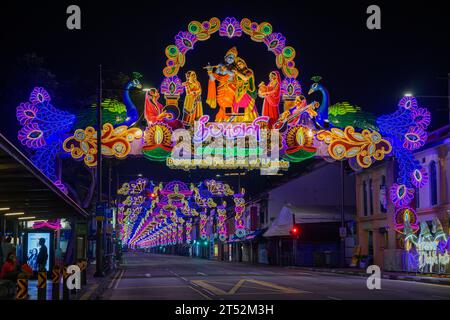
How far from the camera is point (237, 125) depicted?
35438 mm

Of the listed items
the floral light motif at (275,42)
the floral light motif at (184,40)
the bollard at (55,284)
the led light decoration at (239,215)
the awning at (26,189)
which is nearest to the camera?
the awning at (26,189)

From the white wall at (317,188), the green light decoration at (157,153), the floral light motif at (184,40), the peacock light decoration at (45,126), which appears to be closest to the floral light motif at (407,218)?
the green light decoration at (157,153)

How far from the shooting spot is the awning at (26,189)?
643 inches

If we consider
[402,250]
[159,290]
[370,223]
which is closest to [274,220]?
[370,223]

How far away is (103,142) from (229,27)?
8.58 metres

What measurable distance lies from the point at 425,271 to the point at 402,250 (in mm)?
3800

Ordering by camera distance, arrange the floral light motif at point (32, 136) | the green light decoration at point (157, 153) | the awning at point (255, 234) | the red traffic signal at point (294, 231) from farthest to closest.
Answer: the awning at point (255, 234) → the red traffic signal at point (294, 231) → the green light decoration at point (157, 153) → the floral light motif at point (32, 136)

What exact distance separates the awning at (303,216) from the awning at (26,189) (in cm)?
3051

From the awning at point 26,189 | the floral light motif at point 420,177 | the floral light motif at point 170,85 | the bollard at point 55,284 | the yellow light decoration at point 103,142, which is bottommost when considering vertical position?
the bollard at point 55,284

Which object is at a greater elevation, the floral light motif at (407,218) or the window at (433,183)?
the window at (433,183)

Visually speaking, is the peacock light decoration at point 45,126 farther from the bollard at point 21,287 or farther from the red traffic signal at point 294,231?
the red traffic signal at point 294,231

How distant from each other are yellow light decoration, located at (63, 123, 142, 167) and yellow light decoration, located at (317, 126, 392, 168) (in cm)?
968

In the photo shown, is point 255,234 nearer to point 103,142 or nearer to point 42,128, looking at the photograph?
point 103,142

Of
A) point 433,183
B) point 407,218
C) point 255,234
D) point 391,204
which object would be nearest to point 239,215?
point 255,234
